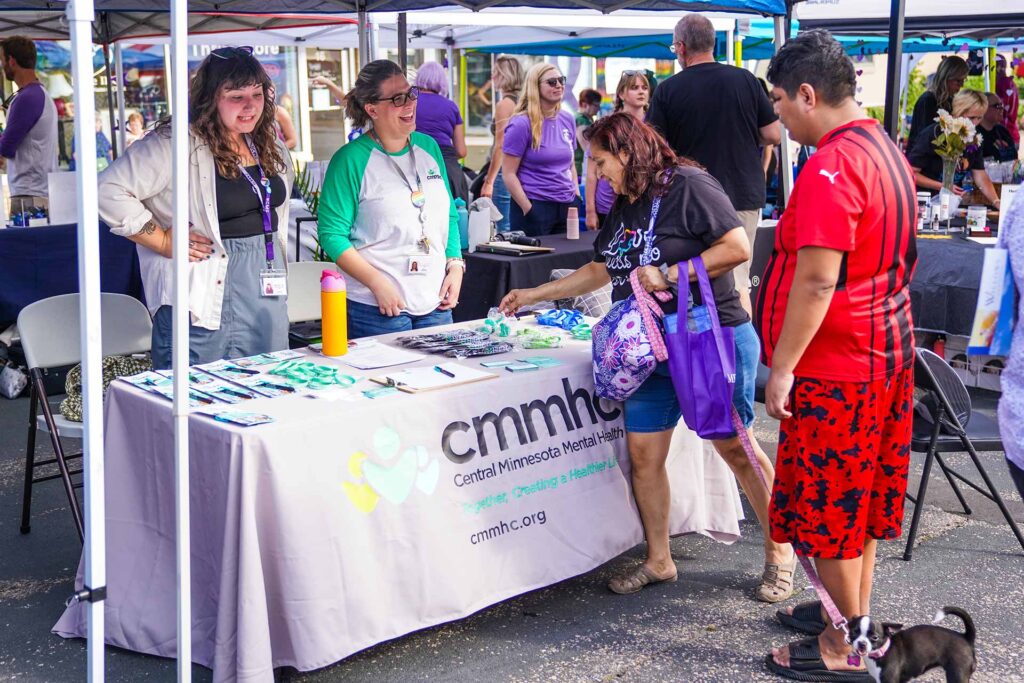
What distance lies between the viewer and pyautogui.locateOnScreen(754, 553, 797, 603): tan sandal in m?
3.21

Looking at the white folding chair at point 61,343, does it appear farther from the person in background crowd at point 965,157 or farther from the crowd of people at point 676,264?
the person in background crowd at point 965,157

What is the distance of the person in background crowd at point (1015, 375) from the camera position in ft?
7.25

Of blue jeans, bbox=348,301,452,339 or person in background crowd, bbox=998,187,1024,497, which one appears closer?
person in background crowd, bbox=998,187,1024,497

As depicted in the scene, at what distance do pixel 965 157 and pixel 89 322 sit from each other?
540cm

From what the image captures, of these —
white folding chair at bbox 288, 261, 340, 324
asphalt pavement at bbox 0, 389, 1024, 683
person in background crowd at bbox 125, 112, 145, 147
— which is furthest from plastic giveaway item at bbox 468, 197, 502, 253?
person in background crowd at bbox 125, 112, 145, 147

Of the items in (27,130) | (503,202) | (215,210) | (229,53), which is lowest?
(503,202)

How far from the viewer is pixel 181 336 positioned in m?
2.30

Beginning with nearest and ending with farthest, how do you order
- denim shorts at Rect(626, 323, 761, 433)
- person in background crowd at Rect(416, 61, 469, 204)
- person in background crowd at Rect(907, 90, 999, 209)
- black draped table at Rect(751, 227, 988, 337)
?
denim shorts at Rect(626, 323, 761, 433) → black draped table at Rect(751, 227, 988, 337) → person in background crowd at Rect(907, 90, 999, 209) → person in background crowd at Rect(416, 61, 469, 204)

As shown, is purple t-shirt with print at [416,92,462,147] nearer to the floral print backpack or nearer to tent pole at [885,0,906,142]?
tent pole at [885,0,906,142]

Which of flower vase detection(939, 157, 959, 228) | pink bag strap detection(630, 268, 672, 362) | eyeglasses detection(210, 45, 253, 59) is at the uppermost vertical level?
eyeglasses detection(210, 45, 253, 59)

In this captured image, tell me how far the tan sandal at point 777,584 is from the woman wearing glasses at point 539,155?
3398mm

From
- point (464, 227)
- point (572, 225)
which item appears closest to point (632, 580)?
point (464, 227)

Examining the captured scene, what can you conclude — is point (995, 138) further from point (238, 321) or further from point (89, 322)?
point (89, 322)

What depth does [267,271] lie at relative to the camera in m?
3.28
